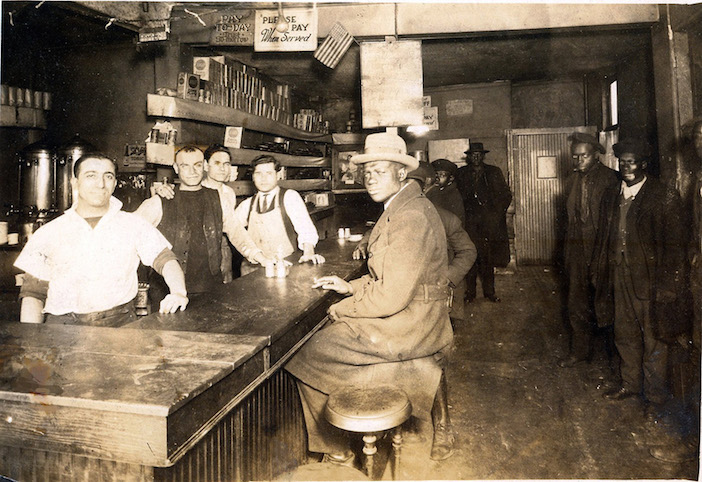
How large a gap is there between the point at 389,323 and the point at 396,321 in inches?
1.5

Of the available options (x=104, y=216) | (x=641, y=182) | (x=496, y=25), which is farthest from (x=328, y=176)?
(x=104, y=216)

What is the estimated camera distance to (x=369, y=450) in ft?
5.98

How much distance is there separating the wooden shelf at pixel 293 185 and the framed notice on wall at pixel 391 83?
169 centimetres

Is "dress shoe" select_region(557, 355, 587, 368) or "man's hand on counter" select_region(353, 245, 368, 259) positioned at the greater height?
"man's hand on counter" select_region(353, 245, 368, 259)

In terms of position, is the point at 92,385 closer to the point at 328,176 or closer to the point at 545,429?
the point at 545,429

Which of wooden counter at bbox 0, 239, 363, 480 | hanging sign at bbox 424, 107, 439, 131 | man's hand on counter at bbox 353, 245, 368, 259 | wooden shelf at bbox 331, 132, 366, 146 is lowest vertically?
wooden counter at bbox 0, 239, 363, 480

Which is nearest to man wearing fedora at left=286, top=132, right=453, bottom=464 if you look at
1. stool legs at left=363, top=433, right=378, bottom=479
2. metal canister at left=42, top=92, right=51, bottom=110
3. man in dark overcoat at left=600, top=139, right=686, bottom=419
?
stool legs at left=363, top=433, right=378, bottom=479

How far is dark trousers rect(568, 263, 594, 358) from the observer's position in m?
3.99

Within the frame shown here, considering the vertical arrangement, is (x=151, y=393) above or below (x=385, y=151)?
below

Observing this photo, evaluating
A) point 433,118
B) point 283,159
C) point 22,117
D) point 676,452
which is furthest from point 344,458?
point 433,118

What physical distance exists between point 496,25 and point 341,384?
136 inches

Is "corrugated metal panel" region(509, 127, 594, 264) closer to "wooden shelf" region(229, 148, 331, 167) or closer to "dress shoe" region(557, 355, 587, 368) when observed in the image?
"wooden shelf" region(229, 148, 331, 167)

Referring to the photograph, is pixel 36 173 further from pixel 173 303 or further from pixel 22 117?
pixel 173 303

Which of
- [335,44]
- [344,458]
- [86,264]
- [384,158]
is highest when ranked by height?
[335,44]
